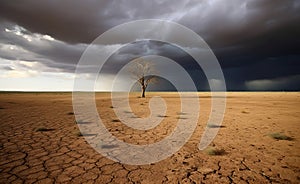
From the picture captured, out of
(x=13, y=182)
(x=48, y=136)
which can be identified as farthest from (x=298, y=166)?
(x=48, y=136)

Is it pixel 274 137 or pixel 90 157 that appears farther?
pixel 274 137

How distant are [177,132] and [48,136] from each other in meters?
5.01

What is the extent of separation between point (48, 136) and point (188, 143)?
5.10 meters

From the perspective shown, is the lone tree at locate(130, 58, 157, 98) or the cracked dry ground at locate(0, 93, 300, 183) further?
the lone tree at locate(130, 58, 157, 98)

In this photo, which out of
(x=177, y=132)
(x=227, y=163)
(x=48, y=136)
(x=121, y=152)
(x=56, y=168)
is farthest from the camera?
(x=177, y=132)

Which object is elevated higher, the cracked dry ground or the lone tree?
the lone tree

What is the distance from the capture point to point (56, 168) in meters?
3.86

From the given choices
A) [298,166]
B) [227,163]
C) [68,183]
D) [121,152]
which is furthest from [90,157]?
[298,166]

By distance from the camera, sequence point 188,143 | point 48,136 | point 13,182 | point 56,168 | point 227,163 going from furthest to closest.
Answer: point 48,136 < point 188,143 < point 227,163 < point 56,168 < point 13,182

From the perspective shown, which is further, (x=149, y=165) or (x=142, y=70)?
(x=142, y=70)

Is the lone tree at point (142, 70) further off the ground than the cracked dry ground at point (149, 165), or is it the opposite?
the lone tree at point (142, 70)

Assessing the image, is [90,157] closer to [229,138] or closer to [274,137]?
[229,138]

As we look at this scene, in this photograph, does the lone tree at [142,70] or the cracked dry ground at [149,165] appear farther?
the lone tree at [142,70]

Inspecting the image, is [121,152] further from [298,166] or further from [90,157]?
[298,166]
